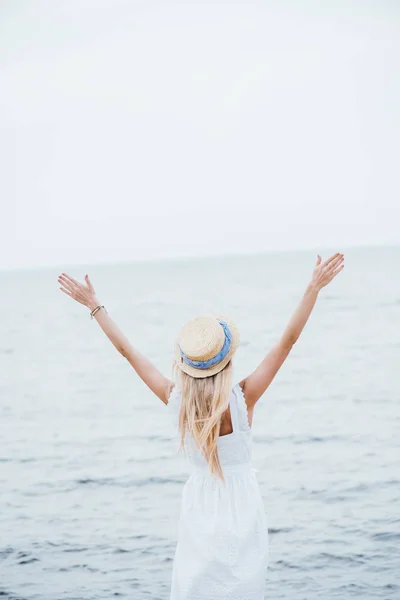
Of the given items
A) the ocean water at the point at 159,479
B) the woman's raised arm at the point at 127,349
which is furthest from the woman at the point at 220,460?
the ocean water at the point at 159,479

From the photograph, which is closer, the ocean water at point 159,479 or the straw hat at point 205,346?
the straw hat at point 205,346

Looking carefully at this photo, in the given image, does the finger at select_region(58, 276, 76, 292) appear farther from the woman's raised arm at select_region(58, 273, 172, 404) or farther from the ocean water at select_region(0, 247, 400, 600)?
the ocean water at select_region(0, 247, 400, 600)

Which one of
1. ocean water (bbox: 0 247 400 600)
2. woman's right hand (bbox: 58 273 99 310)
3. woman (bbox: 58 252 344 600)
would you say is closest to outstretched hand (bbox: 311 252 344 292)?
woman (bbox: 58 252 344 600)

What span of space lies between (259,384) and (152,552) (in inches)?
173

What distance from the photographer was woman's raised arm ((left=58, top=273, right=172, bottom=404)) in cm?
336

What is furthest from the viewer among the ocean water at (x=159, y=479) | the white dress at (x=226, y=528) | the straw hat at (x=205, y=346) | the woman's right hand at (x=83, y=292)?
the ocean water at (x=159, y=479)

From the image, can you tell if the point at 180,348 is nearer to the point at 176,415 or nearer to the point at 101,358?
the point at 176,415

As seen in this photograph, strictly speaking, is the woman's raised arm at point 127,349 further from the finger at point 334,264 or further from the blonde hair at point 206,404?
the finger at point 334,264

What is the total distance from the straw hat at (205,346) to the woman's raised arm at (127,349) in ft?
0.78

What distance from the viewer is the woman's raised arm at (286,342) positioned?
10.2 feet

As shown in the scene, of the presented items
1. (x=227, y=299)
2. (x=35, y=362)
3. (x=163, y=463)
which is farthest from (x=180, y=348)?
(x=227, y=299)

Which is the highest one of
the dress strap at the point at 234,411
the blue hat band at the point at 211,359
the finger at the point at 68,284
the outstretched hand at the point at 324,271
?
the finger at the point at 68,284

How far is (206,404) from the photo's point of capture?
3107 mm

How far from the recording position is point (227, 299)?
51562mm
